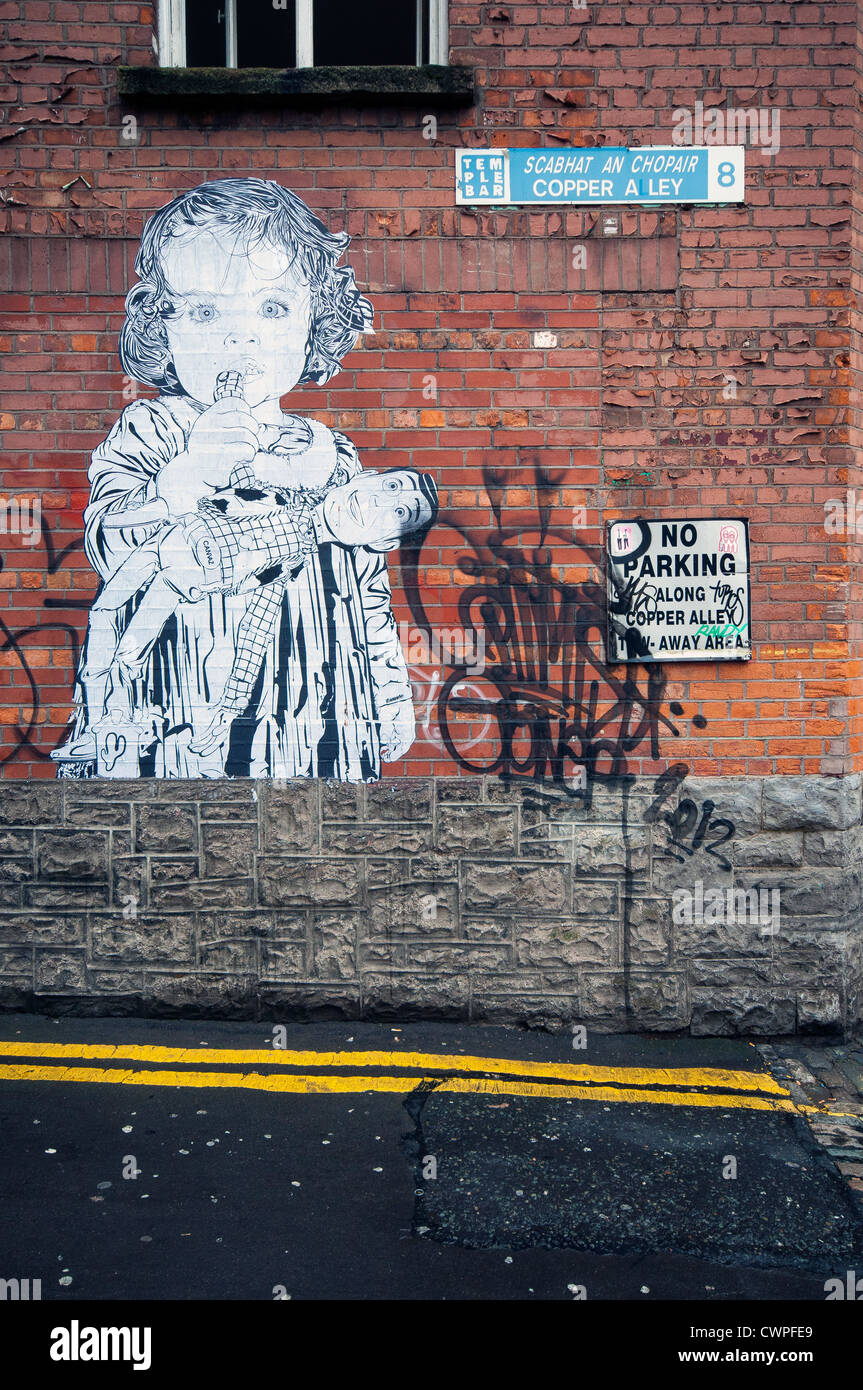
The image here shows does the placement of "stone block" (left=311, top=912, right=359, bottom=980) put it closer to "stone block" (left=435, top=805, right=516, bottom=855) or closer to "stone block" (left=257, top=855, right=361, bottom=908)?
"stone block" (left=257, top=855, right=361, bottom=908)

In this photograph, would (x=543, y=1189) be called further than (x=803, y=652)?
No

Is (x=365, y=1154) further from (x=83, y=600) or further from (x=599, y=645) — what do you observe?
(x=83, y=600)

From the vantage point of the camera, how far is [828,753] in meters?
4.57

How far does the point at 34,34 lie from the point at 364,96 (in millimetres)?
1543

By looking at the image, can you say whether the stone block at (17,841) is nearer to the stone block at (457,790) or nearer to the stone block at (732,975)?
the stone block at (457,790)

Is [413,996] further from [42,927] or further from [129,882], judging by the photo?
[42,927]

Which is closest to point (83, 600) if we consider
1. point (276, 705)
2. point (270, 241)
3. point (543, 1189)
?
point (276, 705)

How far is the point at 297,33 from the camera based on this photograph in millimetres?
4742

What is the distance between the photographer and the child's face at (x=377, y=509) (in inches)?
180

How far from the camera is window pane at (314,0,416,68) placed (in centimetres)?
473

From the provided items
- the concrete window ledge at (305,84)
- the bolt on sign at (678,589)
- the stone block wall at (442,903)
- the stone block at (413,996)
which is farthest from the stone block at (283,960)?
the concrete window ledge at (305,84)

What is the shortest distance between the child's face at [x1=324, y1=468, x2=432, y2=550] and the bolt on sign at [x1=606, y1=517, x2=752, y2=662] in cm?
92

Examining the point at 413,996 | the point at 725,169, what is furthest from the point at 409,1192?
the point at 725,169

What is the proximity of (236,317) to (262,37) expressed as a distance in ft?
4.58
